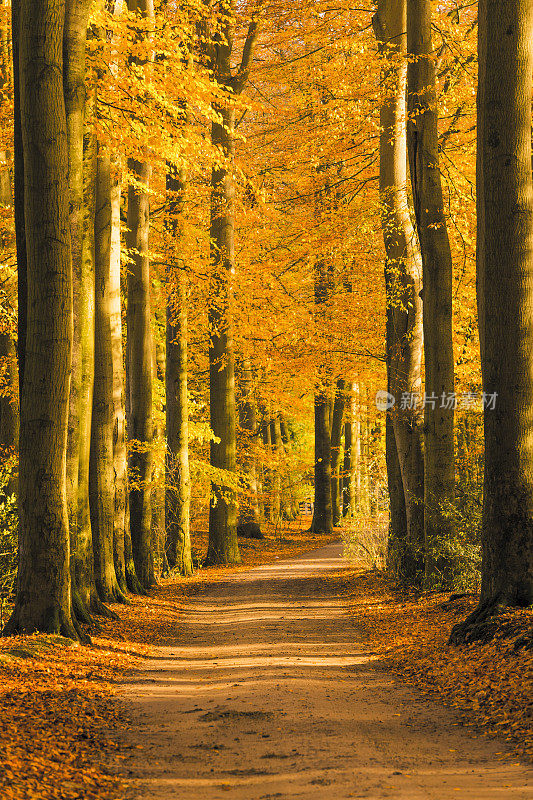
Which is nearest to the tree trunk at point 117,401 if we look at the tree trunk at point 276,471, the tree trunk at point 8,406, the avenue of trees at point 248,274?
the avenue of trees at point 248,274

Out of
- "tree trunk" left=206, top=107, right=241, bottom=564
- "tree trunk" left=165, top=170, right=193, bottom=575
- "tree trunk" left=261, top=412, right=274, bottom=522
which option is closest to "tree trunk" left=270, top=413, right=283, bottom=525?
"tree trunk" left=261, top=412, right=274, bottom=522

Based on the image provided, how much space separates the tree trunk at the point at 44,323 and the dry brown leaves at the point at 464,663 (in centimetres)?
365

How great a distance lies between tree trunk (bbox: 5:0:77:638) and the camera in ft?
24.7

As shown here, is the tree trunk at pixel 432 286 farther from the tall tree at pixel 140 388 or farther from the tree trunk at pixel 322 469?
the tree trunk at pixel 322 469

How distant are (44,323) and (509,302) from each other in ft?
14.7

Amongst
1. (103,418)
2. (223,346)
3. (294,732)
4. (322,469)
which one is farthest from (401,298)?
(322,469)

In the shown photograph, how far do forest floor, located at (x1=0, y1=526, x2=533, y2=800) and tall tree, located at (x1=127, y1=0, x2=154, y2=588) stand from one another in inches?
148

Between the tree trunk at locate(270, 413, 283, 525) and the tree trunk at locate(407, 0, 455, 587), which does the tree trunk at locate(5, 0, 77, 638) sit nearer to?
the tree trunk at locate(407, 0, 455, 587)

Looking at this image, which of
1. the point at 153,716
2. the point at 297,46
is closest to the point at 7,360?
the point at 153,716

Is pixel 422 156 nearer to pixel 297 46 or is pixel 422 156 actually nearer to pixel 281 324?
pixel 281 324

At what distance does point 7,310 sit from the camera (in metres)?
13.6

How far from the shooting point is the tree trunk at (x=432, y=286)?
36.5ft

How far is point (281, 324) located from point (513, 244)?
12.0 meters

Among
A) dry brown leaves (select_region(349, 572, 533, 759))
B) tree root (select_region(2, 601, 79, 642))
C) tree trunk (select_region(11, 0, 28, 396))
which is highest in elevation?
tree trunk (select_region(11, 0, 28, 396))
